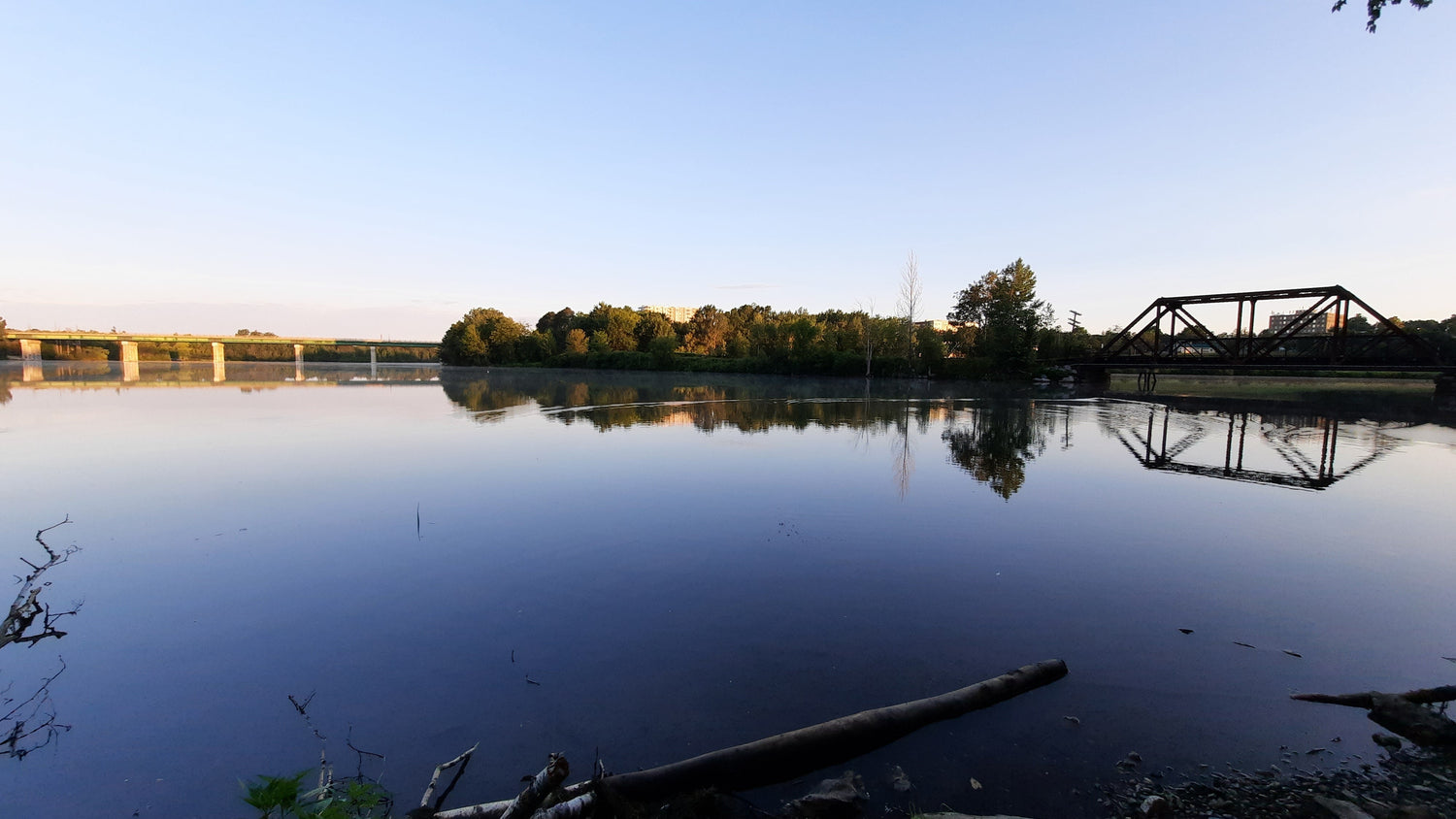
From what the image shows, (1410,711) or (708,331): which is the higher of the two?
(708,331)

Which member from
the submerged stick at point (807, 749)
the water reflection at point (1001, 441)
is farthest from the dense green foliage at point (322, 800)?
the water reflection at point (1001, 441)

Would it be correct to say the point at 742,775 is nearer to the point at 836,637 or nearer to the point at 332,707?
the point at 836,637

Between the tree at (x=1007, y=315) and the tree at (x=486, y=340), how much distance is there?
70.7m

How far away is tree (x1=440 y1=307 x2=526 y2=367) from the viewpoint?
9688cm

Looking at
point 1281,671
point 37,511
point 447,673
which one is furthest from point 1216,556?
point 37,511

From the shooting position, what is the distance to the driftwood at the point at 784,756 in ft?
9.55

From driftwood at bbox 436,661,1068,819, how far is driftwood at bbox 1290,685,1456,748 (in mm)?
2245

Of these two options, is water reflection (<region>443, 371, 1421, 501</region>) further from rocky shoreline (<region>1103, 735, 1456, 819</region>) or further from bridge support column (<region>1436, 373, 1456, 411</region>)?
bridge support column (<region>1436, 373, 1456, 411</region>)

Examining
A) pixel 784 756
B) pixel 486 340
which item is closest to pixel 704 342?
pixel 486 340

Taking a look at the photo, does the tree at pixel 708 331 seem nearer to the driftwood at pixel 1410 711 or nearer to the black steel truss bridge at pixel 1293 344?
the black steel truss bridge at pixel 1293 344

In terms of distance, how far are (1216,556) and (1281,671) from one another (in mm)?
3383

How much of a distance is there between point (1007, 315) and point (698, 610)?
4869 centimetres

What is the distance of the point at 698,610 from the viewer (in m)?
5.93

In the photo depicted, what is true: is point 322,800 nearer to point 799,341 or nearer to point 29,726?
point 29,726
